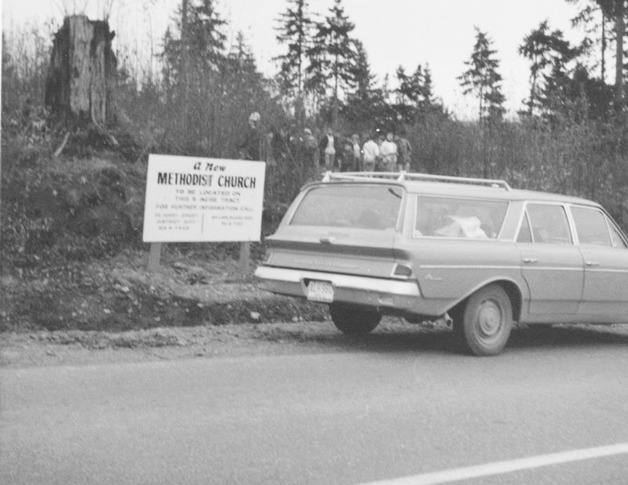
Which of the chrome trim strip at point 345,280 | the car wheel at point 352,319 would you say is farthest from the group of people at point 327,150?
the chrome trim strip at point 345,280

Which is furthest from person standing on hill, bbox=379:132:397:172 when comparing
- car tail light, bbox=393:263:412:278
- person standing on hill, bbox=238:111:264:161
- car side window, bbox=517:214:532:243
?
car tail light, bbox=393:263:412:278

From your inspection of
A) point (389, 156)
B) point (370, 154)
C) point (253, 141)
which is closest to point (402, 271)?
point (253, 141)

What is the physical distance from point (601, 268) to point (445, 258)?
7.54ft

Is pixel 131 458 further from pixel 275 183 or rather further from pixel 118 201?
pixel 275 183

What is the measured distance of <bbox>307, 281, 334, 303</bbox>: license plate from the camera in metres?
9.66

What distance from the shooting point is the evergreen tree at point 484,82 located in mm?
22167

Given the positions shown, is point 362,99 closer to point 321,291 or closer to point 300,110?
point 300,110

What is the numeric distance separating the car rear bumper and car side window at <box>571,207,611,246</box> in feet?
8.70

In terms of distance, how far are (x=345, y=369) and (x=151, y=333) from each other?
2.34m

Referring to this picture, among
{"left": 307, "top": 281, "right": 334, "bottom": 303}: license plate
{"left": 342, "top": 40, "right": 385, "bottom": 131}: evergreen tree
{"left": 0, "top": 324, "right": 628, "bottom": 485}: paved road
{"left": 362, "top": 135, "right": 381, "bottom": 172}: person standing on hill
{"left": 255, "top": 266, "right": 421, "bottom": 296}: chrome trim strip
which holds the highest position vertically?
{"left": 342, "top": 40, "right": 385, "bottom": 131}: evergreen tree

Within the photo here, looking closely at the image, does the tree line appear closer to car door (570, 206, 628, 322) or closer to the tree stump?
the tree stump

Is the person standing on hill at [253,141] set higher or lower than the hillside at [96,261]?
higher

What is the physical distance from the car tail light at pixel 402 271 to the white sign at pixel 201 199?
14.5 feet

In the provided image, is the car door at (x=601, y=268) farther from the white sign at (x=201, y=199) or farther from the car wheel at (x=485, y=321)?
the white sign at (x=201, y=199)
